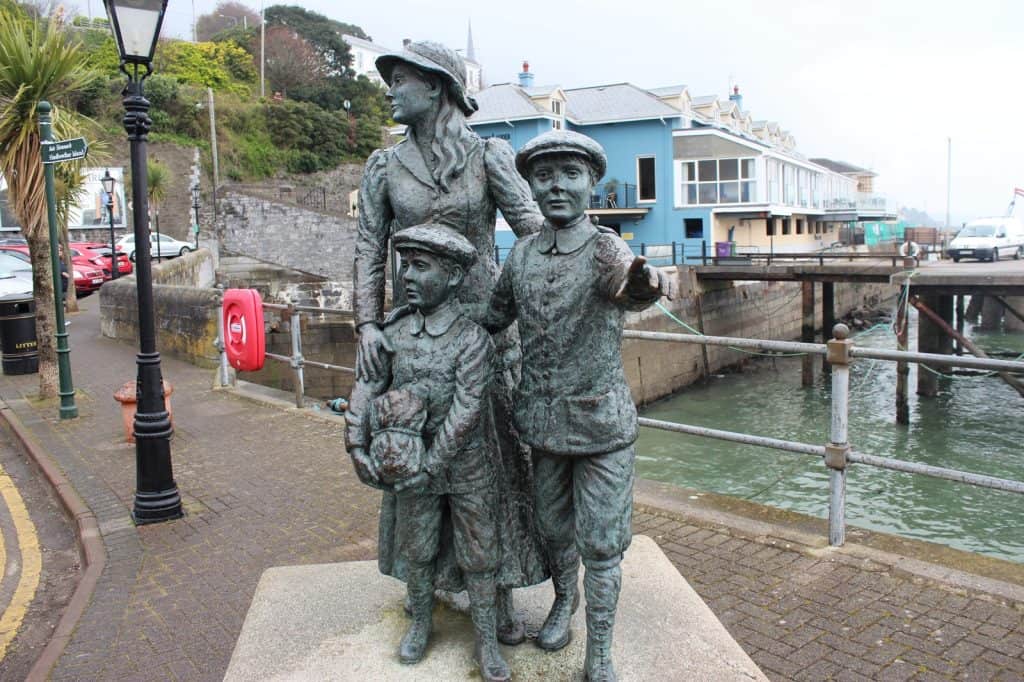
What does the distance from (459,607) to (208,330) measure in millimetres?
10737

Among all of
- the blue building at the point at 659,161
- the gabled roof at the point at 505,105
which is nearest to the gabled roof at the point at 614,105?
the blue building at the point at 659,161

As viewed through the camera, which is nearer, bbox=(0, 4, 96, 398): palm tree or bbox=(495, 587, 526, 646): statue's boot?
bbox=(495, 587, 526, 646): statue's boot

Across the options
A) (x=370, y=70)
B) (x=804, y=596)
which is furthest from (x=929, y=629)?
(x=370, y=70)

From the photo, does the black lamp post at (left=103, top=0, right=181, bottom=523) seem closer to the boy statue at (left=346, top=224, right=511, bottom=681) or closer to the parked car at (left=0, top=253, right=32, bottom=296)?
the boy statue at (left=346, top=224, right=511, bottom=681)

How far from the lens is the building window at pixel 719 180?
118 feet

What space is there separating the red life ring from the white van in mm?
29657

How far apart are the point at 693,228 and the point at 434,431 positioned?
3498 centimetres

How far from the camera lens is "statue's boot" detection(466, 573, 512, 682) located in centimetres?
306

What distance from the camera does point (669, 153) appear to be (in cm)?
3609

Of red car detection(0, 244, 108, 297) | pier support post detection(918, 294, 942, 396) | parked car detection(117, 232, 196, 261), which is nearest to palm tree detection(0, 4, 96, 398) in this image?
red car detection(0, 244, 108, 297)

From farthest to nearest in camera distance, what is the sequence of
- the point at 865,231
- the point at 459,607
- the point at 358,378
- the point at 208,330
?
the point at 865,231
the point at 208,330
the point at 459,607
the point at 358,378

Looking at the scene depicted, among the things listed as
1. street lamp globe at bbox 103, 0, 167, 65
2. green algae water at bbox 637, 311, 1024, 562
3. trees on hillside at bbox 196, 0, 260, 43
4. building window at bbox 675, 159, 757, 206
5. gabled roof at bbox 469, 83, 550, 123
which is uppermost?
trees on hillside at bbox 196, 0, 260, 43

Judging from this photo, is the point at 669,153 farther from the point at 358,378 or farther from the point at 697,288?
the point at 358,378

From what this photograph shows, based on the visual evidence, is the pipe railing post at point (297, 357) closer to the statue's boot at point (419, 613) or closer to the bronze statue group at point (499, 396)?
the bronze statue group at point (499, 396)
